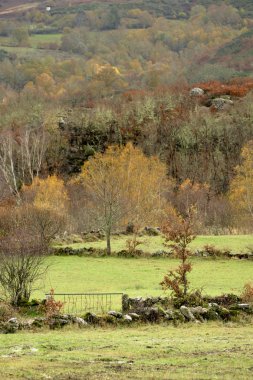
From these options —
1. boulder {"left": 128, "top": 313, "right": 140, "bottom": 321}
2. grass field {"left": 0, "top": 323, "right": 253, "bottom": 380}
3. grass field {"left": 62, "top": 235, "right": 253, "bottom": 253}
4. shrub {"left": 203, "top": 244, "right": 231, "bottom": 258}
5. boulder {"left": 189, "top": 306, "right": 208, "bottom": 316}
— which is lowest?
grass field {"left": 62, "top": 235, "right": 253, "bottom": 253}

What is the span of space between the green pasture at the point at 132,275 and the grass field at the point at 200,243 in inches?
70.8

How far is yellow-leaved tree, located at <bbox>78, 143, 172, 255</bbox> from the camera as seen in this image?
48.9m

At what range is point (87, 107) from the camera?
120 meters

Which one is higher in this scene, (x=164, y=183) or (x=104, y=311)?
(x=104, y=311)

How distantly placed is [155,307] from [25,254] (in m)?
6.23

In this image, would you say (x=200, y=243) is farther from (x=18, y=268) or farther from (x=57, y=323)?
(x=57, y=323)

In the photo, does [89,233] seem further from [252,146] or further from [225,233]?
[252,146]

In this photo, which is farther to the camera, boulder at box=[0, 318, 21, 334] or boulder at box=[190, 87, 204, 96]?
boulder at box=[190, 87, 204, 96]

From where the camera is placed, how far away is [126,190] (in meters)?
65.8

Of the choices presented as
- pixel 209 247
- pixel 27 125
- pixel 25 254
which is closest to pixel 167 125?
pixel 27 125

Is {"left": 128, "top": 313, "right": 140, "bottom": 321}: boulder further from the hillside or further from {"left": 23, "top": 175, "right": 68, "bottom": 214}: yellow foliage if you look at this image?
the hillside

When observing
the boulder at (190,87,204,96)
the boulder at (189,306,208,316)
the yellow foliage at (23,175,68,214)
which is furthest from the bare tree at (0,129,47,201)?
the boulder at (189,306,208,316)

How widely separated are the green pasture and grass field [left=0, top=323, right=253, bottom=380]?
9.20 metres

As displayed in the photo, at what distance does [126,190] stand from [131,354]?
155 ft
